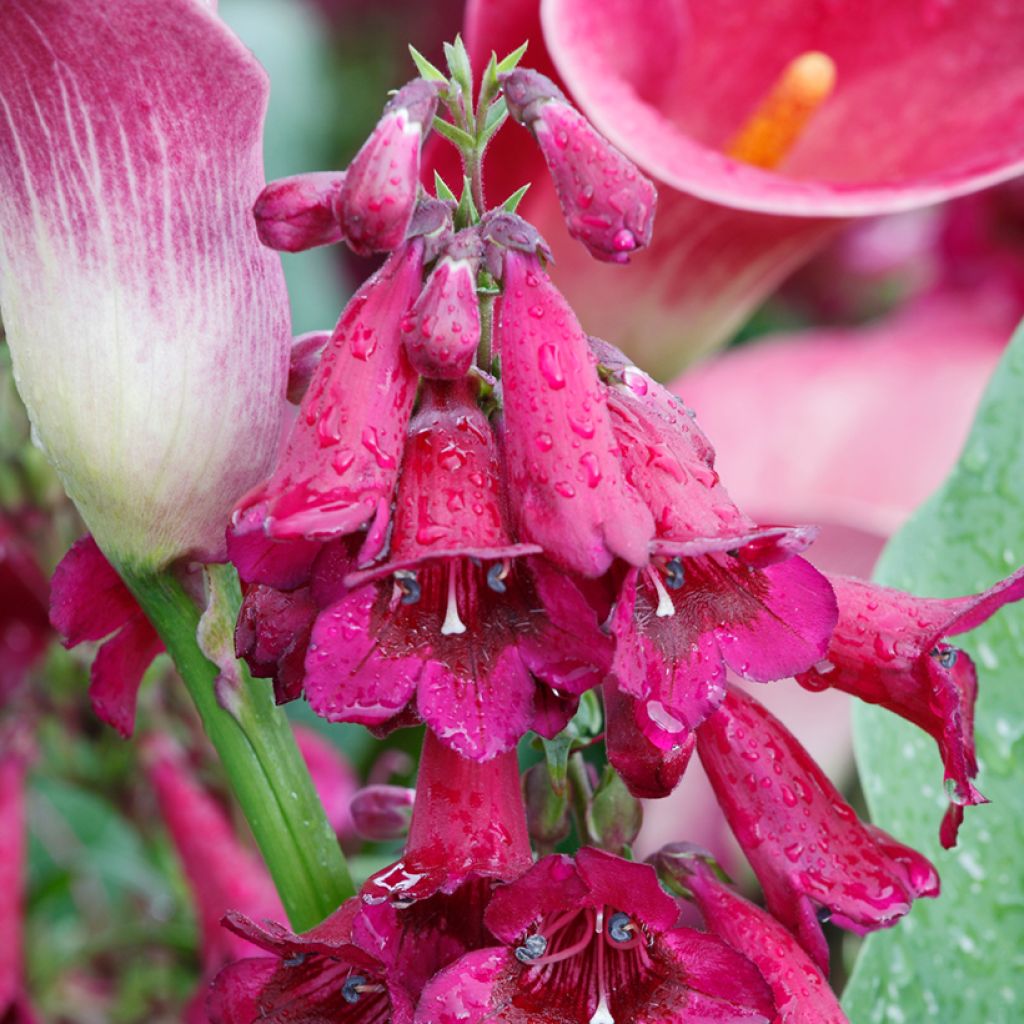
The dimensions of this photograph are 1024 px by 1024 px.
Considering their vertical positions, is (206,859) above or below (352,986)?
below

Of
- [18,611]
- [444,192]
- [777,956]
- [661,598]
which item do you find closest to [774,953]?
[777,956]

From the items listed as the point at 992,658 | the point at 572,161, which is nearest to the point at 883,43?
the point at 992,658

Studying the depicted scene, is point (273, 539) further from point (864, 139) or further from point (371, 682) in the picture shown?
point (864, 139)

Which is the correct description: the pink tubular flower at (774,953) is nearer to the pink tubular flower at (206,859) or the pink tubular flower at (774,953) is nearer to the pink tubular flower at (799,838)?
the pink tubular flower at (799,838)

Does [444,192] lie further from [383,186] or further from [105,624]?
[105,624]

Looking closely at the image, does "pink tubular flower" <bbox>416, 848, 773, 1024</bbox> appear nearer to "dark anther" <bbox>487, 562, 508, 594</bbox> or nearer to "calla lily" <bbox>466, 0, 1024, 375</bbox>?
"dark anther" <bbox>487, 562, 508, 594</bbox>

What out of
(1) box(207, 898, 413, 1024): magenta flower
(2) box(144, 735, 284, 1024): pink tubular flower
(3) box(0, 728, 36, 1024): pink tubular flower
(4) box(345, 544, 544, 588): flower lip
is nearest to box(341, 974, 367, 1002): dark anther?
(1) box(207, 898, 413, 1024): magenta flower
